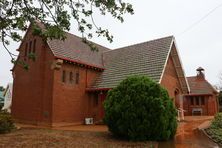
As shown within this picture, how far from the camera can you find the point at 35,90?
20.4 m

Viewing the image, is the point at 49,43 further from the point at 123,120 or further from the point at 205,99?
the point at 205,99

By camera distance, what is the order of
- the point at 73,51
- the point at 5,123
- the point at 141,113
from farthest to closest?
the point at 73,51, the point at 5,123, the point at 141,113

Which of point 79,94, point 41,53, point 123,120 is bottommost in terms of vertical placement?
point 123,120

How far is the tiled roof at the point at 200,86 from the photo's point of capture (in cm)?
3304

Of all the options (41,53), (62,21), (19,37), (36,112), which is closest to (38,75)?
(41,53)

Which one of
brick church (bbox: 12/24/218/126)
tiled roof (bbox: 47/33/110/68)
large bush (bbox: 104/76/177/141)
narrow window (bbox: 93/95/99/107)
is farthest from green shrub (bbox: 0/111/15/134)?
narrow window (bbox: 93/95/99/107)

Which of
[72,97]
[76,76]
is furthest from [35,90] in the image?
[76,76]

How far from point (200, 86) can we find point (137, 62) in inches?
690

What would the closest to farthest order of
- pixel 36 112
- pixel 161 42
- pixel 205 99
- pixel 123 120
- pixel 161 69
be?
pixel 123 120
pixel 161 69
pixel 36 112
pixel 161 42
pixel 205 99

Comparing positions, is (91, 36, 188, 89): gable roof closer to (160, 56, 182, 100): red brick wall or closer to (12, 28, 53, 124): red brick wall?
(160, 56, 182, 100): red brick wall

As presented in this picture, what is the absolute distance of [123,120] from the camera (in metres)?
12.2

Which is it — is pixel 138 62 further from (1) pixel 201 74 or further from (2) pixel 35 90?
(1) pixel 201 74

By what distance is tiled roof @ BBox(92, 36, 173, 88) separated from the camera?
19.1 metres

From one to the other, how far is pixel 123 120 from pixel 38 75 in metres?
11.1
